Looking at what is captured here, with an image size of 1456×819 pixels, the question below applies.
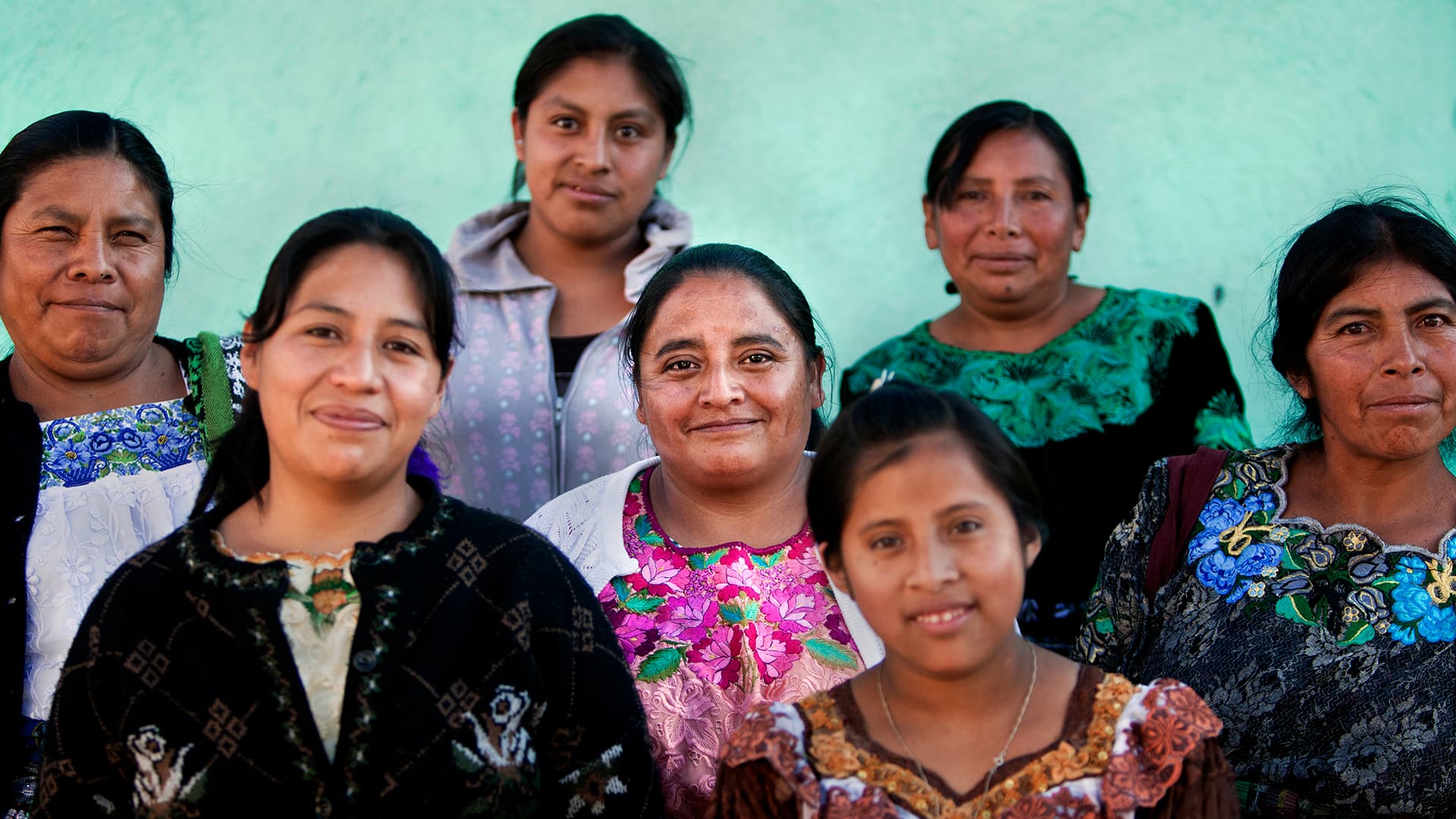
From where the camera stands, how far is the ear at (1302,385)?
9.35 feet

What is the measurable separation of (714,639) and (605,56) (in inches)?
67.0

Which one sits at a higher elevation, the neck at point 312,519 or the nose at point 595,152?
the nose at point 595,152

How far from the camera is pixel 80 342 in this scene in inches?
112

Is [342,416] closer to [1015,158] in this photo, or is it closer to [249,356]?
[249,356]

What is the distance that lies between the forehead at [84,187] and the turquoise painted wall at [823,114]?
1.46 meters

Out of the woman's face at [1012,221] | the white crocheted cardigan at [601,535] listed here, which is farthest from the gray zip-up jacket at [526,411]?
the woman's face at [1012,221]

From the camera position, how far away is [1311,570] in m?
2.69

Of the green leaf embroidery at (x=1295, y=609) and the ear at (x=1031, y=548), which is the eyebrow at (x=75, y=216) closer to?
the ear at (x=1031, y=548)

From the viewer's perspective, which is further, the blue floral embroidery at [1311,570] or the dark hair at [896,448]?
the blue floral embroidery at [1311,570]

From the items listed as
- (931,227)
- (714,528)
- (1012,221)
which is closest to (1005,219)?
(1012,221)

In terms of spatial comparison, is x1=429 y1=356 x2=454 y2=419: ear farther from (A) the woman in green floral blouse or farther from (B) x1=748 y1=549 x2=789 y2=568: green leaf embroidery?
(A) the woman in green floral blouse

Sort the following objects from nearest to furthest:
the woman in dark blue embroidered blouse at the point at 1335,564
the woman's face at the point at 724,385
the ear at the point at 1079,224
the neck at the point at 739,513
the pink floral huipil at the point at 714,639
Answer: the woman in dark blue embroidered blouse at the point at 1335,564
the pink floral huipil at the point at 714,639
the woman's face at the point at 724,385
the neck at the point at 739,513
the ear at the point at 1079,224

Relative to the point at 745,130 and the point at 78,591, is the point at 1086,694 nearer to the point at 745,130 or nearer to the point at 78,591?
the point at 78,591

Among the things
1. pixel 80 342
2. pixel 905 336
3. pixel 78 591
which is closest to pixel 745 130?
pixel 905 336
